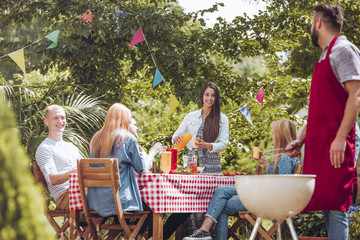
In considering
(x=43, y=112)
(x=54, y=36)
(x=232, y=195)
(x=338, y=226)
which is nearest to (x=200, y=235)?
(x=232, y=195)

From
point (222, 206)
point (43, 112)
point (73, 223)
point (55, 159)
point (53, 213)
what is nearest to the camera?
point (73, 223)

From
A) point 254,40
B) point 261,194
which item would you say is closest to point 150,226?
point 261,194

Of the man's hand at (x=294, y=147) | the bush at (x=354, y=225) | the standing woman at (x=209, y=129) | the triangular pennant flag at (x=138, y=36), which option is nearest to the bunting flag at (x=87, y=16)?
the triangular pennant flag at (x=138, y=36)

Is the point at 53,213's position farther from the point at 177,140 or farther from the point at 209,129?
the point at 209,129

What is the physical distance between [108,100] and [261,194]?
220 inches

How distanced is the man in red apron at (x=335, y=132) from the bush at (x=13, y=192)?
1.84 meters

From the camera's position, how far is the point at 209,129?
491 cm

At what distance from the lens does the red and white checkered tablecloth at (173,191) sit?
12.4ft

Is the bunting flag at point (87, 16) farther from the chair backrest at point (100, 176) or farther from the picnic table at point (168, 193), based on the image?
the chair backrest at point (100, 176)

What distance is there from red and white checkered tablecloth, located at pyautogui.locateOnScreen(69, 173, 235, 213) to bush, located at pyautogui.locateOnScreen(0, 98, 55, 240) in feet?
8.55

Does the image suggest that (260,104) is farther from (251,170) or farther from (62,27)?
(251,170)

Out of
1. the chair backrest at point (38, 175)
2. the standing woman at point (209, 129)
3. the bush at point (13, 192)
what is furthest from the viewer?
the standing woman at point (209, 129)

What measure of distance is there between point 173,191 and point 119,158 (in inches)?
19.3

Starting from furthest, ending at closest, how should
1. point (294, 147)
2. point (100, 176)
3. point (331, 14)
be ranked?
point (100, 176), point (294, 147), point (331, 14)
